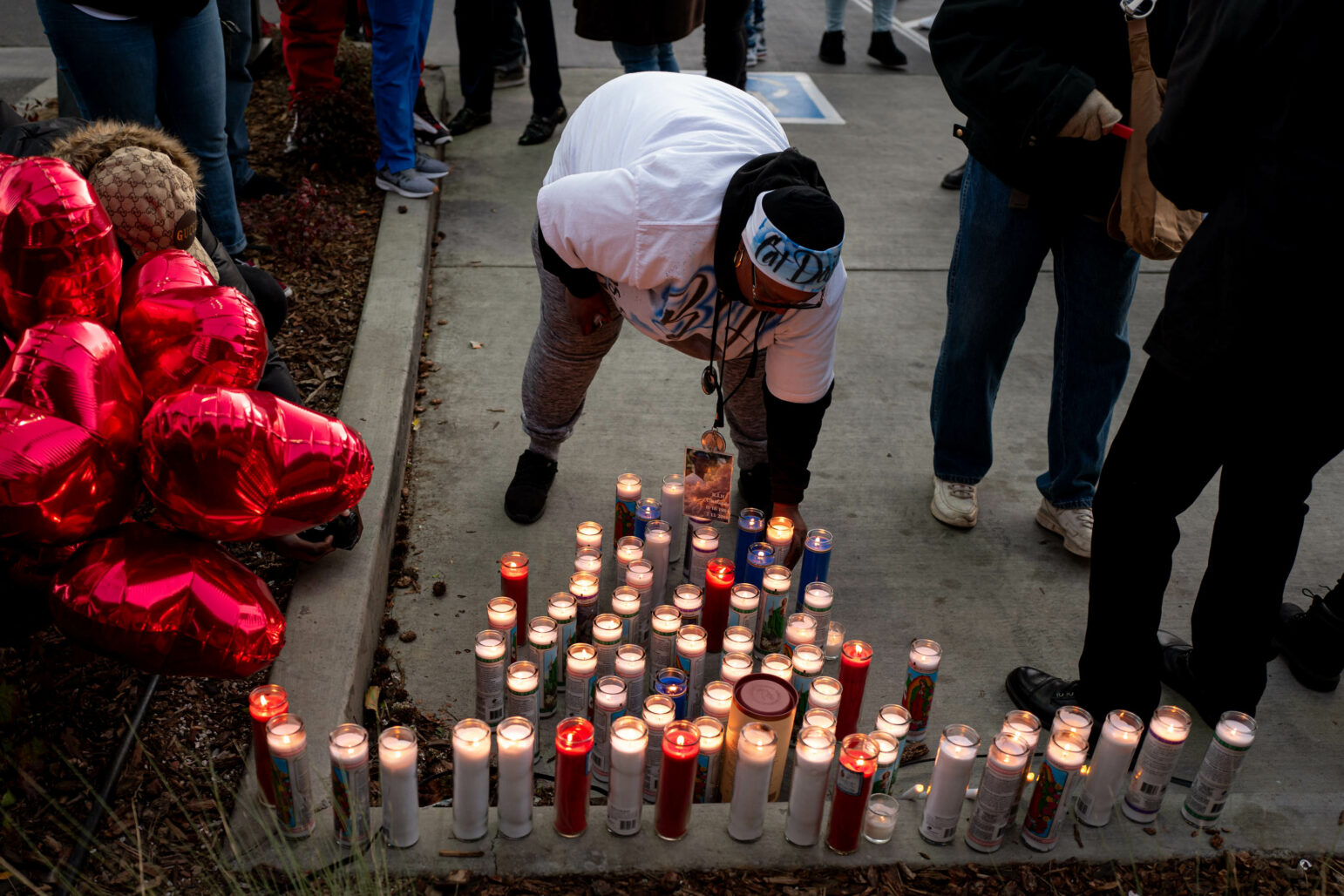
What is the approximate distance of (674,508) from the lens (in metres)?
3.24

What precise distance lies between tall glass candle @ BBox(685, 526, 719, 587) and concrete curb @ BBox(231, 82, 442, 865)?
0.91m

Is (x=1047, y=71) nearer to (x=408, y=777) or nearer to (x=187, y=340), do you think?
(x=187, y=340)

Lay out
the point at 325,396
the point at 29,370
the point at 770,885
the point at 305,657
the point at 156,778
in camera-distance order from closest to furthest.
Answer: the point at 29,370 → the point at 770,885 → the point at 156,778 → the point at 305,657 → the point at 325,396

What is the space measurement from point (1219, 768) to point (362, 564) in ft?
7.08

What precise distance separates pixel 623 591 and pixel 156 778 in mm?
1109

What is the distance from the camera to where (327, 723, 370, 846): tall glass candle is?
1945 millimetres

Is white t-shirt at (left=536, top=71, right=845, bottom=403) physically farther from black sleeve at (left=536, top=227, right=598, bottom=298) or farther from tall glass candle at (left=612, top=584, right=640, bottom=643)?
tall glass candle at (left=612, top=584, right=640, bottom=643)

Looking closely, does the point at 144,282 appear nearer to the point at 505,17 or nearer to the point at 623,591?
the point at 623,591

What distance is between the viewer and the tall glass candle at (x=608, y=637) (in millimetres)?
2502

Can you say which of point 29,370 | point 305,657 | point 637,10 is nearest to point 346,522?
point 305,657

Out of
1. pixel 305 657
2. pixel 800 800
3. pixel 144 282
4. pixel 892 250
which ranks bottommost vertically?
pixel 892 250

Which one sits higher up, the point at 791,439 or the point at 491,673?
the point at 791,439

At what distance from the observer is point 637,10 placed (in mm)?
5301

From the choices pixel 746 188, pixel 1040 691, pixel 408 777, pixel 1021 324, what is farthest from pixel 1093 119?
pixel 408 777
